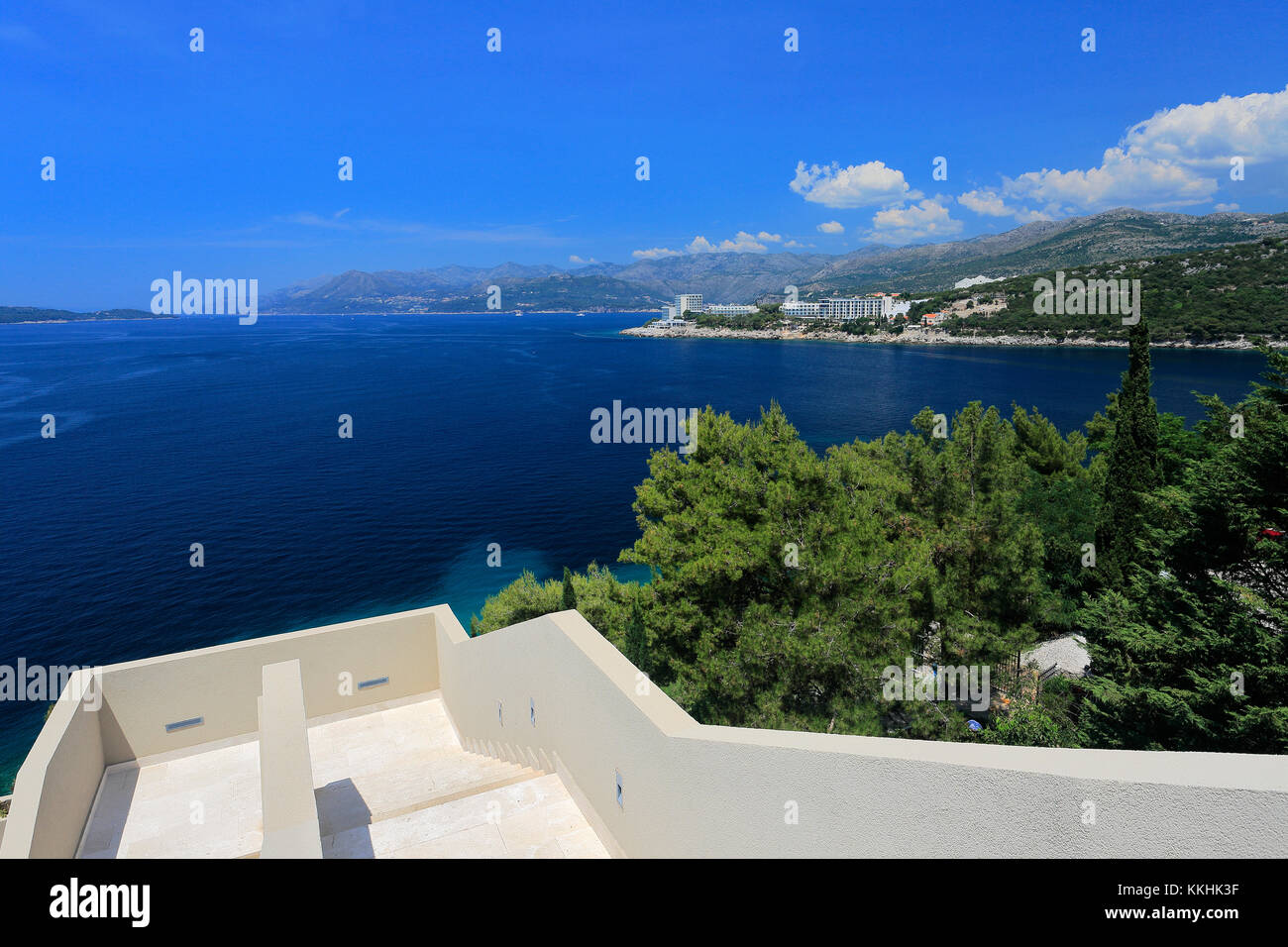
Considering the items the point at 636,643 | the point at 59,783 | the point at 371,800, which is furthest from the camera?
the point at 636,643

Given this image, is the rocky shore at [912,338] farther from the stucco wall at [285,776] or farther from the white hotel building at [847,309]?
→ the stucco wall at [285,776]

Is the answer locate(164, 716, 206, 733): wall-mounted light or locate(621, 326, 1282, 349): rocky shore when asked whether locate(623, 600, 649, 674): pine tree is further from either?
locate(621, 326, 1282, 349): rocky shore

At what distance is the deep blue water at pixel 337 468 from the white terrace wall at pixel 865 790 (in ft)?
65.3

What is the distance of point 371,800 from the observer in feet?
27.9

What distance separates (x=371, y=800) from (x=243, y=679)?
3.33m

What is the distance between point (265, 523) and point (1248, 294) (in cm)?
11405

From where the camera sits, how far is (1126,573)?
14.5 metres

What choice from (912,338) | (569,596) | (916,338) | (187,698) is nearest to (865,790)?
(187,698)

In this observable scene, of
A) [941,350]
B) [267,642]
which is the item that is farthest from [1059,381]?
[267,642]

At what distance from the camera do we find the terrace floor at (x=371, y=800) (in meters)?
5.78

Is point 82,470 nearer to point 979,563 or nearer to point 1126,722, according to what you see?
point 979,563

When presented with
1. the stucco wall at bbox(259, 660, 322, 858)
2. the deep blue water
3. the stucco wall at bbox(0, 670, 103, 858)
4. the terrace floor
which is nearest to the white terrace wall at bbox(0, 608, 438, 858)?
the stucco wall at bbox(0, 670, 103, 858)

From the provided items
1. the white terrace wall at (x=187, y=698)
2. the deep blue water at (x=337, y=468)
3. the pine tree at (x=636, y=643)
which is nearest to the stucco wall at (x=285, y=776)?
the white terrace wall at (x=187, y=698)

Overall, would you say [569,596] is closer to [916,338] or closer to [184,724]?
[184,724]
